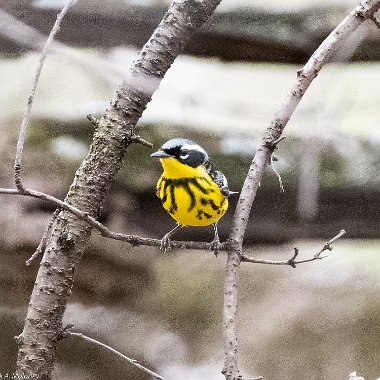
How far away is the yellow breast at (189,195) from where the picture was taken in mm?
702

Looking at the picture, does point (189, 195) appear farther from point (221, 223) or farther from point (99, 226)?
point (221, 223)

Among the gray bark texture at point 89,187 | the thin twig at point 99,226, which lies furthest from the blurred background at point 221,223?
the thin twig at point 99,226

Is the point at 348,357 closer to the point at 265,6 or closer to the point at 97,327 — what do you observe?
the point at 97,327

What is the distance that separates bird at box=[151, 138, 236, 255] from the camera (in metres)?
0.70

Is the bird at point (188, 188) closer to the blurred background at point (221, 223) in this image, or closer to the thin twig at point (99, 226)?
the thin twig at point (99, 226)

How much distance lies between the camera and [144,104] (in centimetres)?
74

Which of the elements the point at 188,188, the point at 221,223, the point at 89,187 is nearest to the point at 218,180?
the point at 188,188

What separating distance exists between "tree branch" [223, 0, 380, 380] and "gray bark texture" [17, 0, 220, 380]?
0.48 ft

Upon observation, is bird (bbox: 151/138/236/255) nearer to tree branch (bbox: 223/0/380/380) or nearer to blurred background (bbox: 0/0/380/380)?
tree branch (bbox: 223/0/380/380)

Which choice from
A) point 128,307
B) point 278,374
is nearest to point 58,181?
point 128,307

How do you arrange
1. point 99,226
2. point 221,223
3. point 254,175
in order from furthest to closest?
1. point 221,223
2. point 254,175
3. point 99,226

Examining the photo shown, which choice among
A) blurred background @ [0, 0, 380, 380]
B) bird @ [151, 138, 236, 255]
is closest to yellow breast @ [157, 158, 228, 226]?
bird @ [151, 138, 236, 255]

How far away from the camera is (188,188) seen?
2.32ft

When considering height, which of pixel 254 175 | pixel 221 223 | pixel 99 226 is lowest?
pixel 99 226
